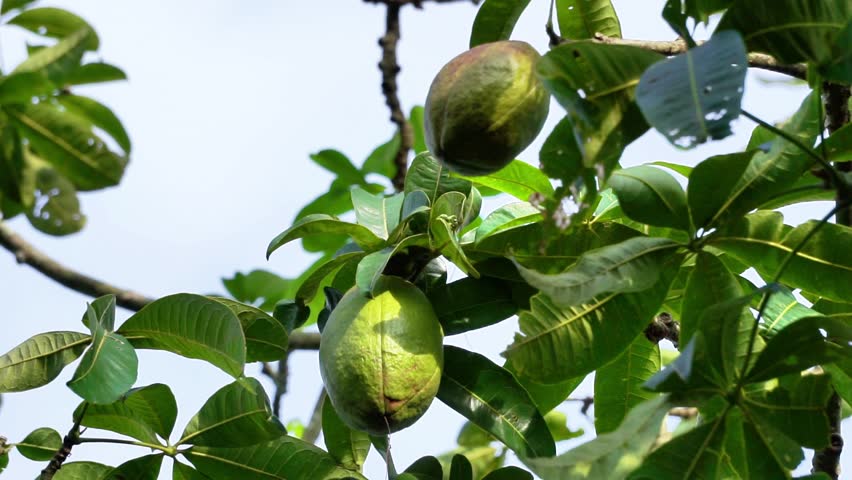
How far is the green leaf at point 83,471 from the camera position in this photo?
6.15 ft

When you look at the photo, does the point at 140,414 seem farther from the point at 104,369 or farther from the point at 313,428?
the point at 313,428

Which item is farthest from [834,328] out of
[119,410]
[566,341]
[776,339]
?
[119,410]

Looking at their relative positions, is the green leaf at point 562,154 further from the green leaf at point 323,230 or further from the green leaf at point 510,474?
the green leaf at point 510,474

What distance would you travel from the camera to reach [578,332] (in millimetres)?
1618

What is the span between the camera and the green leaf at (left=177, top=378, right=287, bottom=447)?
1838 millimetres

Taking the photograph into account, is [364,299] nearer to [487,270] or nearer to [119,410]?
[487,270]

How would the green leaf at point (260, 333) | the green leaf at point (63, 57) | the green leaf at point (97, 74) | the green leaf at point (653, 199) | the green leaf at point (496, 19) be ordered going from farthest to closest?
the green leaf at point (260, 333) < the green leaf at point (496, 19) < the green leaf at point (653, 199) < the green leaf at point (97, 74) < the green leaf at point (63, 57)

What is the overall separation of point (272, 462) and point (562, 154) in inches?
31.0

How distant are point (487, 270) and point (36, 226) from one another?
75cm

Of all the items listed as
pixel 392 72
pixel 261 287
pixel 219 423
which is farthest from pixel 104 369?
pixel 261 287

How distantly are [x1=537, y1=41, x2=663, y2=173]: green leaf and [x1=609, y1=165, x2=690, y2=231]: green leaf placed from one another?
11.5 inches

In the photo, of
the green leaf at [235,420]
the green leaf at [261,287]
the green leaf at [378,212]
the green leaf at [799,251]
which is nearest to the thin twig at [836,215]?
the green leaf at [799,251]

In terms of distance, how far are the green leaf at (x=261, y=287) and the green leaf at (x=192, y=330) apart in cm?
136

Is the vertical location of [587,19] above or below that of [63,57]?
below
